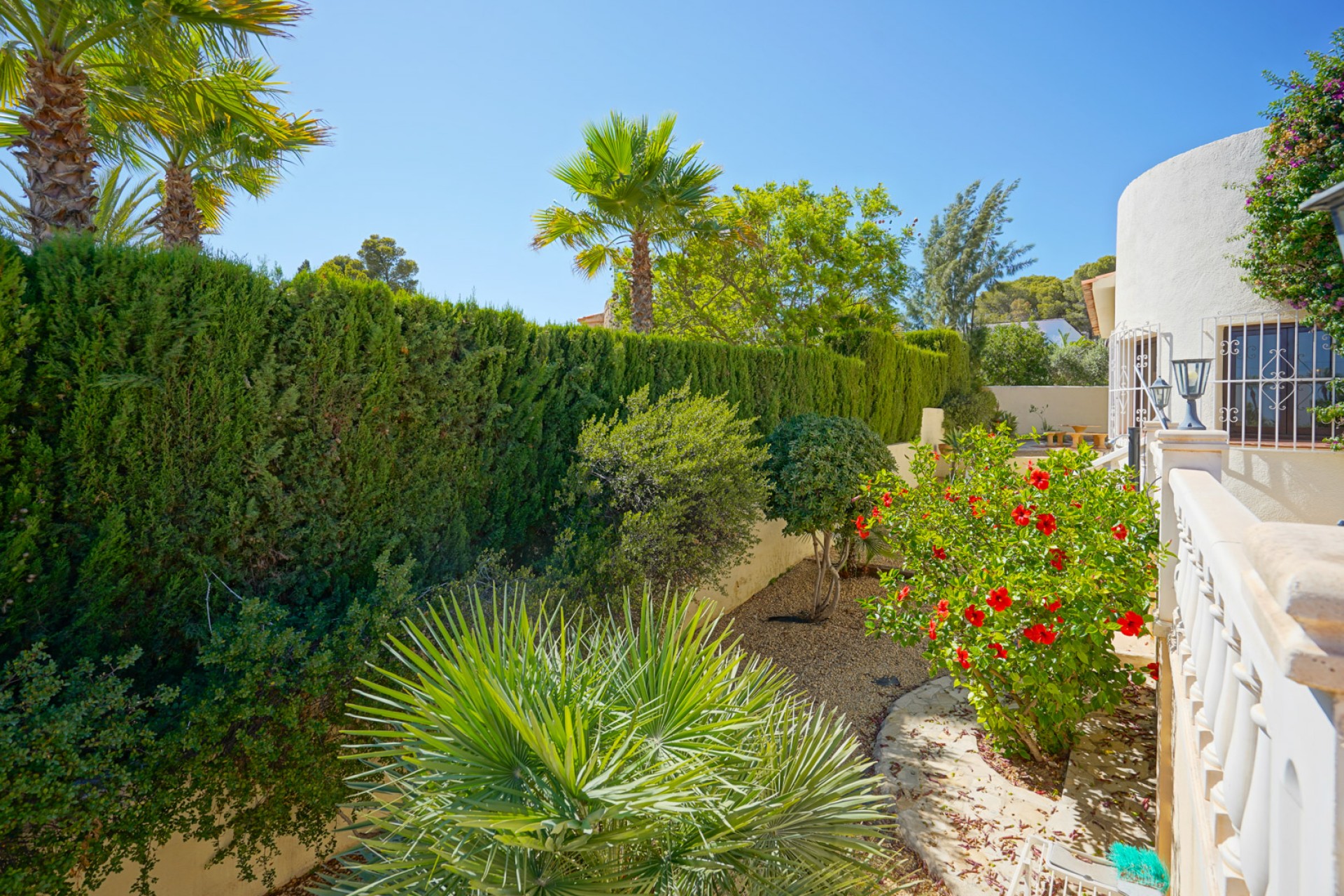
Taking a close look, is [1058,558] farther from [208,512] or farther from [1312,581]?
[208,512]

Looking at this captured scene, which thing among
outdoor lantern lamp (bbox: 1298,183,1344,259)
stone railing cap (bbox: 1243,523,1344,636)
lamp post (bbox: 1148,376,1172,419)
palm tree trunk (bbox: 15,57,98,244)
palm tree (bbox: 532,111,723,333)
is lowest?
stone railing cap (bbox: 1243,523,1344,636)

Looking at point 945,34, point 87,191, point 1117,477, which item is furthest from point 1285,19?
point 87,191

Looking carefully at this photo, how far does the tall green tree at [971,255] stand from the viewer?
107ft

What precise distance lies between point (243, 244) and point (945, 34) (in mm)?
10059

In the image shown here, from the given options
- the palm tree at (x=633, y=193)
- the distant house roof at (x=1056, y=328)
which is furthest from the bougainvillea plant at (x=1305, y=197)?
the distant house roof at (x=1056, y=328)

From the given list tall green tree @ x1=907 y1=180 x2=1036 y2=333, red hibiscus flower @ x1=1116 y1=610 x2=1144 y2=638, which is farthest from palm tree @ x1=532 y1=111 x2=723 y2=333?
tall green tree @ x1=907 y1=180 x2=1036 y2=333

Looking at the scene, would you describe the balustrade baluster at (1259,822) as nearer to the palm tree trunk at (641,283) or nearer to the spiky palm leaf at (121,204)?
the palm tree trunk at (641,283)

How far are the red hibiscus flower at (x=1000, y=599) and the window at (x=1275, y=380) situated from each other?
7861 millimetres

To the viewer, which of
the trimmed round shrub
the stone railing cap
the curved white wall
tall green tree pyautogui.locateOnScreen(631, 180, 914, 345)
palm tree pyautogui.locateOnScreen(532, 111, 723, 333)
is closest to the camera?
the stone railing cap

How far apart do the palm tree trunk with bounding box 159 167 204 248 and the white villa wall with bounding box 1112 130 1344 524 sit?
12999 millimetres

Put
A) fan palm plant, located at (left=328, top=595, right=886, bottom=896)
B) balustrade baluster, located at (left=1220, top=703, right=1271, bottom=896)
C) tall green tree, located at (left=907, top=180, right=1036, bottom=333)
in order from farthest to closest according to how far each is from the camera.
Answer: tall green tree, located at (left=907, top=180, right=1036, bottom=333) < fan palm plant, located at (left=328, top=595, right=886, bottom=896) < balustrade baluster, located at (left=1220, top=703, right=1271, bottom=896)

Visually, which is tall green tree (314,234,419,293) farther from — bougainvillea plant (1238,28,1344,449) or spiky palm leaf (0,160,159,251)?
bougainvillea plant (1238,28,1344,449)

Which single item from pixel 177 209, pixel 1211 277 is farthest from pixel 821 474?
pixel 177 209

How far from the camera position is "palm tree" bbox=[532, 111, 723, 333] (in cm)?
1030
